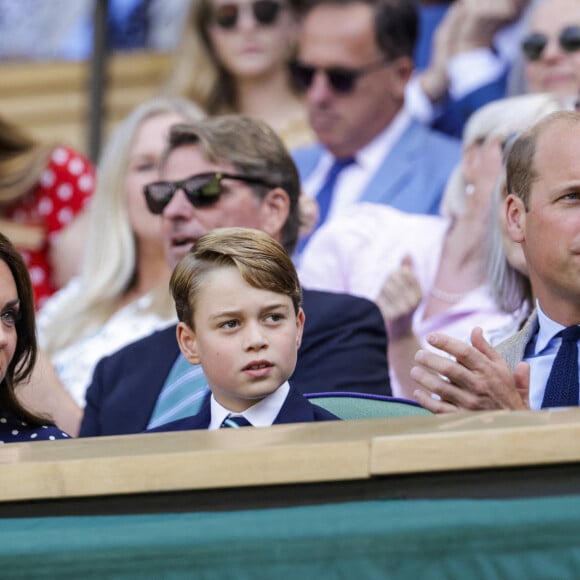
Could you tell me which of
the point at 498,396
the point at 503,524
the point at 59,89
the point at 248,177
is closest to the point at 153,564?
the point at 503,524

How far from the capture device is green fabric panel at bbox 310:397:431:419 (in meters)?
2.34

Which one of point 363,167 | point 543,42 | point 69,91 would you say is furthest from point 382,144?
point 69,91

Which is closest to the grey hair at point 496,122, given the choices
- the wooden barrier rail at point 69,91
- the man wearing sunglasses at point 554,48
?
the man wearing sunglasses at point 554,48

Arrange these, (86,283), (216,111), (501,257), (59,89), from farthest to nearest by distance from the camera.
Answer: (59,89) < (216,111) < (86,283) < (501,257)

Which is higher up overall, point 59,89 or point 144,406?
point 59,89

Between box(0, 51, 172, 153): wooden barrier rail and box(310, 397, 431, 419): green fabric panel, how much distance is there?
3760 mm

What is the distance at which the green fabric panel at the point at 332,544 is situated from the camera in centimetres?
152

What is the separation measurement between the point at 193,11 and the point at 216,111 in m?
0.42

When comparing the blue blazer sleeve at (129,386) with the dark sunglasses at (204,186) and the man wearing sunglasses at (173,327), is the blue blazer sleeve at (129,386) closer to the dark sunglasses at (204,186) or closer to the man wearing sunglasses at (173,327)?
the man wearing sunglasses at (173,327)

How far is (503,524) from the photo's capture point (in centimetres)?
152

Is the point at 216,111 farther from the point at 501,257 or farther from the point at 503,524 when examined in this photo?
the point at 503,524

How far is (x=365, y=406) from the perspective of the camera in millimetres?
2355

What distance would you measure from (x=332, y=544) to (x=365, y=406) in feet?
2.69

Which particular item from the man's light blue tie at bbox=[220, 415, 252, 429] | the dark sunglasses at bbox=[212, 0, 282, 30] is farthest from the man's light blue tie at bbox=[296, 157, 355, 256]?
the man's light blue tie at bbox=[220, 415, 252, 429]
